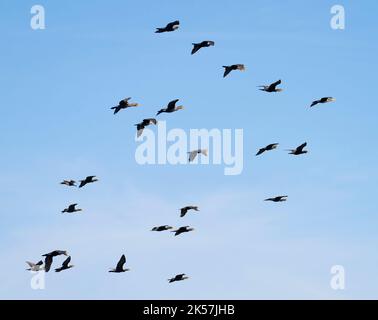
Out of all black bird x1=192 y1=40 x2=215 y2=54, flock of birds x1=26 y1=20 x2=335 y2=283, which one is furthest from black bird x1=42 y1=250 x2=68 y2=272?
black bird x1=192 y1=40 x2=215 y2=54

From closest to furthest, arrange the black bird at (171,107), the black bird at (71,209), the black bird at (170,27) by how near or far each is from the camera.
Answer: the black bird at (170,27), the black bird at (171,107), the black bird at (71,209)

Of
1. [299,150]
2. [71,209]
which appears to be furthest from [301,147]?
[71,209]

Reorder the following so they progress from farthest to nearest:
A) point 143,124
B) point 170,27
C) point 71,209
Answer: point 71,209, point 143,124, point 170,27

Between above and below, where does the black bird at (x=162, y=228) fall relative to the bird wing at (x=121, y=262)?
above

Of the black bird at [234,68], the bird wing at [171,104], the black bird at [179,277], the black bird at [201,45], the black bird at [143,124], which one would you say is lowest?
the black bird at [179,277]

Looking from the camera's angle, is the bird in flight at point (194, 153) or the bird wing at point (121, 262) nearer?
the bird wing at point (121, 262)

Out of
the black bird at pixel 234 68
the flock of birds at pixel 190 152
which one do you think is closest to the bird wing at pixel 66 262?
the flock of birds at pixel 190 152

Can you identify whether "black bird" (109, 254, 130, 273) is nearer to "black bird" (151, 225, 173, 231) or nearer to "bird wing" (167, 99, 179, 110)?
"black bird" (151, 225, 173, 231)

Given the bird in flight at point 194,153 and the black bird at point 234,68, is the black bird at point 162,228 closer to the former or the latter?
the bird in flight at point 194,153

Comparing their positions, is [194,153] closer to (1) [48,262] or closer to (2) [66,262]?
(2) [66,262]
